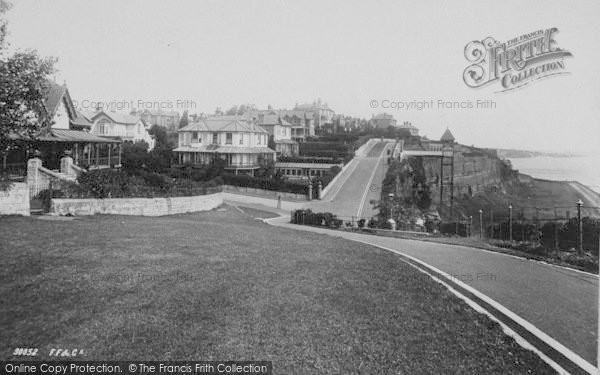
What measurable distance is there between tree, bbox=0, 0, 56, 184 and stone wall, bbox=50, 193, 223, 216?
3760mm

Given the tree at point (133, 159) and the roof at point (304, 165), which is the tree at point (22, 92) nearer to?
the tree at point (133, 159)

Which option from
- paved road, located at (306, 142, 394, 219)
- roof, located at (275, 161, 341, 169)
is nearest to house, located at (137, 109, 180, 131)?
roof, located at (275, 161, 341, 169)

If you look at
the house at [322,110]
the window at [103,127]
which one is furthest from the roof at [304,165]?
the house at [322,110]

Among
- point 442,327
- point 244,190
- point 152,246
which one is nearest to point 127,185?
point 152,246

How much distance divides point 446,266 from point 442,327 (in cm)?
452

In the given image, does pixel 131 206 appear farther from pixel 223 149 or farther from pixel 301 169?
pixel 301 169

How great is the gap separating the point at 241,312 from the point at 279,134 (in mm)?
68611

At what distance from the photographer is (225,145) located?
55.0 meters

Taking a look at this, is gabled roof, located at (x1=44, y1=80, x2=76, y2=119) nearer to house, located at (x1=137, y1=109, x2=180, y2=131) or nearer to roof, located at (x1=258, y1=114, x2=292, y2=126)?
roof, located at (x1=258, y1=114, x2=292, y2=126)

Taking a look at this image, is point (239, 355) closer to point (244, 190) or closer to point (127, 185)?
point (127, 185)


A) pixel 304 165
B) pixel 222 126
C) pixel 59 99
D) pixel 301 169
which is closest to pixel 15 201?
pixel 59 99

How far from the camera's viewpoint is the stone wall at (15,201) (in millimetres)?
13492

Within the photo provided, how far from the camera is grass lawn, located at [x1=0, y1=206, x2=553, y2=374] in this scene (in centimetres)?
544

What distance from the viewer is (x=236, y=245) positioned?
37.5 feet
